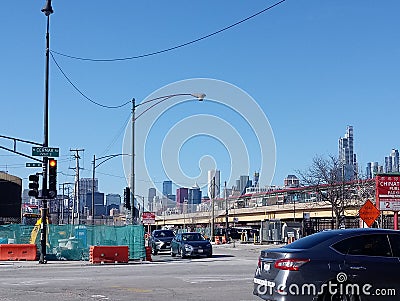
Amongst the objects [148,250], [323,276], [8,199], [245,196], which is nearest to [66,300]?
[323,276]

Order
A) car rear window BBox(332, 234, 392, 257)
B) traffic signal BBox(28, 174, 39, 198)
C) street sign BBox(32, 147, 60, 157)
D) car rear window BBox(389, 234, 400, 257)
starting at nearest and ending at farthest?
car rear window BBox(332, 234, 392, 257) → car rear window BBox(389, 234, 400, 257) → street sign BBox(32, 147, 60, 157) → traffic signal BBox(28, 174, 39, 198)

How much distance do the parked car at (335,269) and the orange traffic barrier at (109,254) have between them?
21.7 m

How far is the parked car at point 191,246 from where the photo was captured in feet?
125

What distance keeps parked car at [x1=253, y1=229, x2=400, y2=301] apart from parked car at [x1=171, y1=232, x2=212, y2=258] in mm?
26212

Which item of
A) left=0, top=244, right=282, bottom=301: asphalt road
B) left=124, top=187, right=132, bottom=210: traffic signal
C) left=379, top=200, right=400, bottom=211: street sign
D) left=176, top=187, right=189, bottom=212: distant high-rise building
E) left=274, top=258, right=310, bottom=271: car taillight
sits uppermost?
left=176, top=187, right=189, bottom=212: distant high-rise building

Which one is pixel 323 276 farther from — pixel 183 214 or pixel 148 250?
pixel 183 214

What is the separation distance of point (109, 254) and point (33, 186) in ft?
16.8

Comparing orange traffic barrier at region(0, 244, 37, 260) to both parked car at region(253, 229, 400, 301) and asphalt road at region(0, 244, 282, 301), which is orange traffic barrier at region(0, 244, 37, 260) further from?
parked car at region(253, 229, 400, 301)

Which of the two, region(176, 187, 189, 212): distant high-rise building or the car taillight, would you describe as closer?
the car taillight

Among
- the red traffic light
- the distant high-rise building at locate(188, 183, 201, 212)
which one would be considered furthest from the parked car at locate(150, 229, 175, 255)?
the distant high-rise building at locate(188, 183, 201, 212)

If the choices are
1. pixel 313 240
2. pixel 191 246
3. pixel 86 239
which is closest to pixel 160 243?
pixel 191 246

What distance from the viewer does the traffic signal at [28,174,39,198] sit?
32656 millimetres

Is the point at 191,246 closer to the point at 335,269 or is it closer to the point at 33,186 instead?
the point at 33,186

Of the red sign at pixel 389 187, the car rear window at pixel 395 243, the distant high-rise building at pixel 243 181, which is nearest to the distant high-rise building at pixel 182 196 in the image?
the distant high-rise building at pixel 243 181
